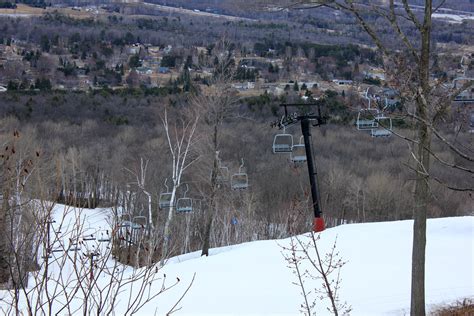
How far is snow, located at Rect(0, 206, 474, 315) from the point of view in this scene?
10680 mm

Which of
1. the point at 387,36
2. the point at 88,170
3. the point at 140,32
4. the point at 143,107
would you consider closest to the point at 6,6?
the point at 140,32

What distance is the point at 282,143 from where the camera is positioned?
1565 centimetres

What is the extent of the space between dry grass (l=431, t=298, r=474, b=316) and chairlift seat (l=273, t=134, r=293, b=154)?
596 cm

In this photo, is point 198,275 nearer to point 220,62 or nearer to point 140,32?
point 220,62

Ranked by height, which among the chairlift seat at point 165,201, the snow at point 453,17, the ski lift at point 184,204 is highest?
the snow at point 453,17

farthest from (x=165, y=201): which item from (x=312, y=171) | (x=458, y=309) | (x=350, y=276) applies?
(x=458, y=309)

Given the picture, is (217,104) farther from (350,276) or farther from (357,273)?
(350,276)

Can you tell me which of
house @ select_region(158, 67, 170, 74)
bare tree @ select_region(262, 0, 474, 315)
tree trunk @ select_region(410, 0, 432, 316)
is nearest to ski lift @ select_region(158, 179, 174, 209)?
bare tree @ select_region(262, 0, 474, 315)

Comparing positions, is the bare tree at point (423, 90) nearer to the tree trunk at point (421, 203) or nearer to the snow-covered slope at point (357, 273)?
the tree trunk at point (421, 203)

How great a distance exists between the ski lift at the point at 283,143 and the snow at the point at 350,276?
87.6 inches

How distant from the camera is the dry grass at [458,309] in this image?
8.80 meters

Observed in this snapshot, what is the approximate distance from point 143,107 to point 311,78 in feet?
45.5

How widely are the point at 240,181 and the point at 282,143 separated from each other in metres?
2.92

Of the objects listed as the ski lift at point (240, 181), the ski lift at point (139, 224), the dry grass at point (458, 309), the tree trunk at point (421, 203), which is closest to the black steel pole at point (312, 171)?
the ski lift at point (240, 181)
